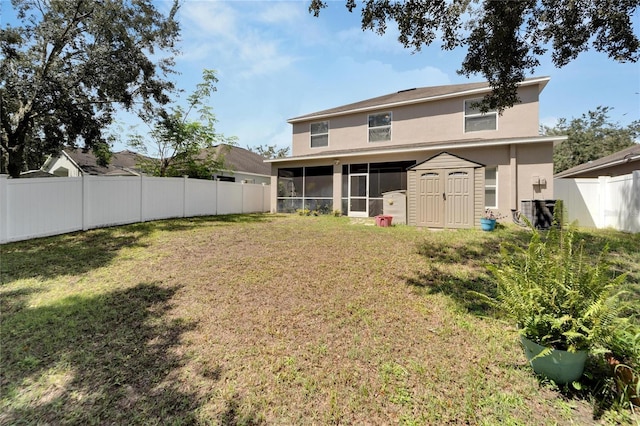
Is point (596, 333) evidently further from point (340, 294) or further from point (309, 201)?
point (309, 201)

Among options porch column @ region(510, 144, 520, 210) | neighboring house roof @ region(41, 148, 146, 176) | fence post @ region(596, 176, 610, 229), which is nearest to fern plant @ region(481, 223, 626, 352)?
porch column @ region(510, 144, 520, 210)

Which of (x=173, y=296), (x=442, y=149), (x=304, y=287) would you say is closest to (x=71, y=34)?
(x=173, y=296)

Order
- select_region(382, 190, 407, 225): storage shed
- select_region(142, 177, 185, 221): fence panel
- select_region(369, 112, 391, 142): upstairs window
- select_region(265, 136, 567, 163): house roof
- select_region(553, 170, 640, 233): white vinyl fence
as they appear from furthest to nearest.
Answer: select_region(369, 112, 391, 142): upstairs window
select_region(382, 190, 407, 225): storage shed
select_region(142, 177, 185, 221): fence panel
select_region(265, 136, 567, 163): house roof
select_region(553, 170, 640, 233): white vinyl fence

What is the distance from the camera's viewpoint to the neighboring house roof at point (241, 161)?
19122 millimetres

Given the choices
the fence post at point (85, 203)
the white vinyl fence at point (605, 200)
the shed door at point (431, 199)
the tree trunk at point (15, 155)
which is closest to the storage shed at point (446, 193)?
the shed door at point (431, 199)

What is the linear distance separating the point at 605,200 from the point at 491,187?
133 inches

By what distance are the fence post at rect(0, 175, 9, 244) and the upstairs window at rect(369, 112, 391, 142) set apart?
43.0 feet

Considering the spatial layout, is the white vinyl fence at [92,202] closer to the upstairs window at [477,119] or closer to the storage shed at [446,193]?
the storage shed at [446,193]

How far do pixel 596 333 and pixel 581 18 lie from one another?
6897 millimetres

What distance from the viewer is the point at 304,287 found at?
4.39 metres

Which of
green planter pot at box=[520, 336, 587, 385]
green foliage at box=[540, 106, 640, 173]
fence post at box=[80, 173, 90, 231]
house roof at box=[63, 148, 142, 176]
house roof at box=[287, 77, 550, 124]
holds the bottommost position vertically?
green planter pot at box=[520, 336, 587, 385]

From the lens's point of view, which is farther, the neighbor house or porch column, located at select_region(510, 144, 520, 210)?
the neighbor house

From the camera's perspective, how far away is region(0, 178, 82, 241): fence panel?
6.65 metres

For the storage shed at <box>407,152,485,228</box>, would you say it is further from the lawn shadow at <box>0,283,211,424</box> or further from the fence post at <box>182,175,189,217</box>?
the fence post at <box>182,175,189,217</box>
